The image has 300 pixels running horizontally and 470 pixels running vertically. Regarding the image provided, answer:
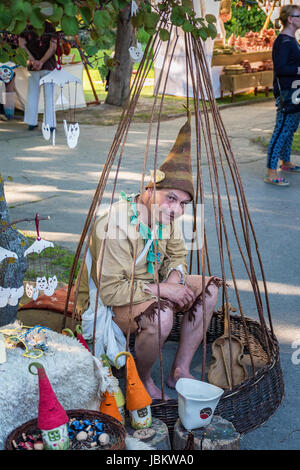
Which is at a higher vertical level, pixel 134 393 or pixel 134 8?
pixel 134 8

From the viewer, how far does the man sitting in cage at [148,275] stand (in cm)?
261

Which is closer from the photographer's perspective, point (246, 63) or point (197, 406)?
point (197, 406)

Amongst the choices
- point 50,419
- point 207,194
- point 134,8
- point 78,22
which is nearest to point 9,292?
point 50,419

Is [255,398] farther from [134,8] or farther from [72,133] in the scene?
[134,8]

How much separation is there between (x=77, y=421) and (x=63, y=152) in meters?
5.84

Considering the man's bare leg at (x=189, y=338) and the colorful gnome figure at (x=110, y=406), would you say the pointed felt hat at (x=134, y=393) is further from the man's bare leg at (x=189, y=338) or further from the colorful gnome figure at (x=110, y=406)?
the man's bare leg at (x=189, y=338)

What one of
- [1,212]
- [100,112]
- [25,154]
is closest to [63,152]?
[25,154]

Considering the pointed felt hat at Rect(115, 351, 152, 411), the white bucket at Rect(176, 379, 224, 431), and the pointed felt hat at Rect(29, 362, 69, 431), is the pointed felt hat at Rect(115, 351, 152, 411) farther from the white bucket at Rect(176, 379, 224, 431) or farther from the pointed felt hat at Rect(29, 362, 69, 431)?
the pointed felt hat at Rect(29, 362, 69, 431)

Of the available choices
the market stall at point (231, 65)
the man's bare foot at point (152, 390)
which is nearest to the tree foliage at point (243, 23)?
the market stall at point (231, 65)

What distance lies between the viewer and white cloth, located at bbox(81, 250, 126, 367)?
269 cm

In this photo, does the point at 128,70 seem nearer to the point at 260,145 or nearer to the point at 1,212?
the point at 260,145

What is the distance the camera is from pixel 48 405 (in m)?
1.87

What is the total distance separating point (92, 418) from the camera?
2102 millimetres

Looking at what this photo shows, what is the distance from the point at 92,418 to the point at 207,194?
165 inches
